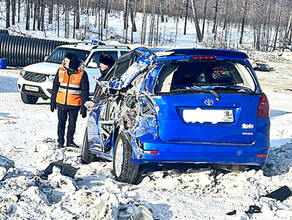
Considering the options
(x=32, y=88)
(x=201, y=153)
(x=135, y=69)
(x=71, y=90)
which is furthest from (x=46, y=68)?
(x=201, y=153)

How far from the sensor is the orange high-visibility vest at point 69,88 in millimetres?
9023

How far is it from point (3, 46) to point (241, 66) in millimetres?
24706

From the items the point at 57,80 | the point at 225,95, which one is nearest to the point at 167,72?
the point at 225,95

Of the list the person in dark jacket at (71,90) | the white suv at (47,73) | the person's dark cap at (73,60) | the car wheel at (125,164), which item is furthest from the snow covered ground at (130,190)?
the white suv at (47,73)

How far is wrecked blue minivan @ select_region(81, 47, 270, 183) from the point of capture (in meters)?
5.70

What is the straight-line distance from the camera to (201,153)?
573 centimetres

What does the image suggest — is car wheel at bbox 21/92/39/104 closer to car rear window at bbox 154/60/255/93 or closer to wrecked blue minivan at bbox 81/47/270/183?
wrecked blue minivan at bbox 81/47/270/183

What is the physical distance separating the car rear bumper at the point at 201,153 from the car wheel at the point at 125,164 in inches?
5.2

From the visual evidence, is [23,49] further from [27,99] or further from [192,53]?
[192,53]

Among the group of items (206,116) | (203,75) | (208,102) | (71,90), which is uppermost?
(203,75)

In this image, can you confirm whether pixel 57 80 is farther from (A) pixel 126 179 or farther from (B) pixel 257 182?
(B) pixel 257 182

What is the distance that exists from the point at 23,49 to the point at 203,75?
2378 centimetres

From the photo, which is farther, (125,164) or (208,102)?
(125,164)

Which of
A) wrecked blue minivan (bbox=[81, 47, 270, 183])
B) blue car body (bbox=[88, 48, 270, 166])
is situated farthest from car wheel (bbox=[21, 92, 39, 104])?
blue car body (bbox=[88, 48, 270, 166])
